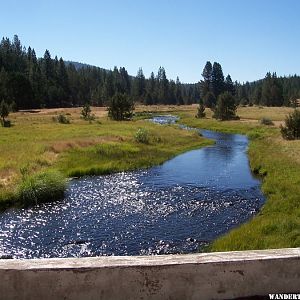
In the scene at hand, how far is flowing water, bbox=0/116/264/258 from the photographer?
19.6 metres

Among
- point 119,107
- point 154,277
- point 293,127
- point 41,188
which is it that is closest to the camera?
point 154,277

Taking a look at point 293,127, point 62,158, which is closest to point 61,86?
point 293,127

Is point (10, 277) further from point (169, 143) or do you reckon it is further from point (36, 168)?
point (169, 143)

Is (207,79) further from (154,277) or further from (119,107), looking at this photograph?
(154,277)

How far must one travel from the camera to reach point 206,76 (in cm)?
17725

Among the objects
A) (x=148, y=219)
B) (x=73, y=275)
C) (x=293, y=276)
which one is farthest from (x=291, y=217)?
(x=73, y=275)

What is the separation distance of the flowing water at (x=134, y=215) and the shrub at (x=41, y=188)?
0.78m

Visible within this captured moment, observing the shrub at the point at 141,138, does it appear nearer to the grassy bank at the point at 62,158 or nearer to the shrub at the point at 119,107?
the grassy bank at the point at 62,158

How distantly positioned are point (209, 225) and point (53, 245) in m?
8.58

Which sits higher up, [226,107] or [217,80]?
[217,80]

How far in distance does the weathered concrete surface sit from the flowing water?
13.0 m

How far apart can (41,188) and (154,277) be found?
23.2 meters

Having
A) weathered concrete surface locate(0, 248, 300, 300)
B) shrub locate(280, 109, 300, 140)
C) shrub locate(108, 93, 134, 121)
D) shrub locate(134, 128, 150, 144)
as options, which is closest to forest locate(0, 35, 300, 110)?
shrub locate(108, 93, 134, 121)

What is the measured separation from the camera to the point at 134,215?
24578 mm
